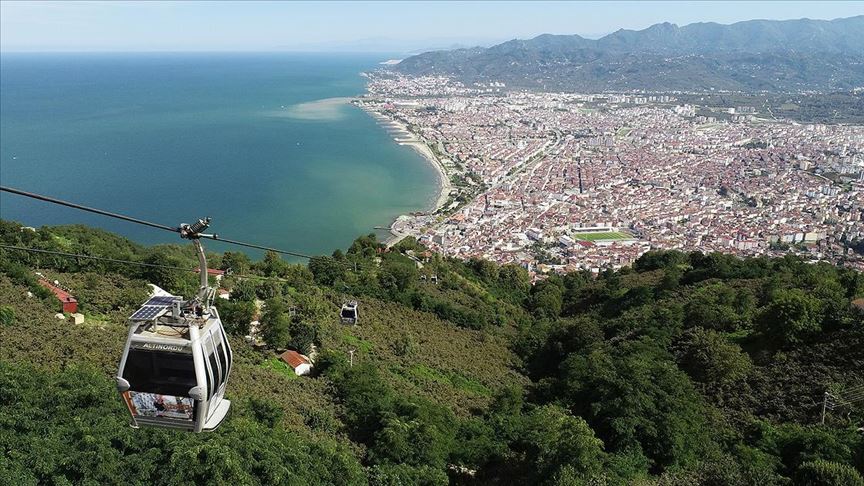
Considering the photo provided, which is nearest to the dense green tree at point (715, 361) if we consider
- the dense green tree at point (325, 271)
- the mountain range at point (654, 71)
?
the dense green tree at point (325, 271)

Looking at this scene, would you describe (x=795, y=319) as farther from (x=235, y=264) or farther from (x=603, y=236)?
(x=603, y=236)

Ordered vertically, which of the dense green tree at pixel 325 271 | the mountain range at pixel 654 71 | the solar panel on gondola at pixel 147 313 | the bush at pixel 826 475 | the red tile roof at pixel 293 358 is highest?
the mountain range at pixel 654 71

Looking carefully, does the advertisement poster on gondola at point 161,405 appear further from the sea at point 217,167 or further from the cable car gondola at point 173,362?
the sea at point 217,167

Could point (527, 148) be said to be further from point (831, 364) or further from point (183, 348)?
point (183, 348)

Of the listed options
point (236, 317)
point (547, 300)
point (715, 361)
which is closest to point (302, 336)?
point (236, 317)

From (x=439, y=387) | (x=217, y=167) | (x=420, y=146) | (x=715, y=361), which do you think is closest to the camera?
(x=715, y=361)

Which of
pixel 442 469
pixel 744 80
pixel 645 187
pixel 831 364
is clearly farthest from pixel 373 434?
pixel 744 80

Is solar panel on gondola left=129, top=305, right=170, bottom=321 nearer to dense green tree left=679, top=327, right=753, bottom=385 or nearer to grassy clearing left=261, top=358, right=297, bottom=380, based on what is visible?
grassy clearing left=261, top=358, right=297, bottom=380
